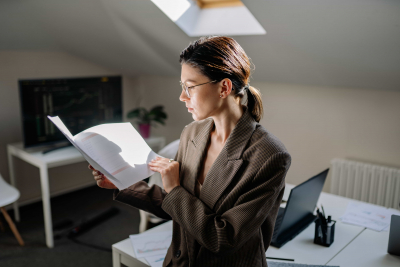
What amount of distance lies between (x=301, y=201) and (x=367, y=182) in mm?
1367

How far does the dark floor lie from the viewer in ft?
8.73

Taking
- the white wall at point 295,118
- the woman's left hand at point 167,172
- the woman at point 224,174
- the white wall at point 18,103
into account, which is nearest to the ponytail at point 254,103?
the woman at point 224,174

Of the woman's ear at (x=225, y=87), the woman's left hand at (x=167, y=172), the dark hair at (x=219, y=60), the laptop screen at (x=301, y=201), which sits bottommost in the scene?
the laptop screen at (x=301, y=201)

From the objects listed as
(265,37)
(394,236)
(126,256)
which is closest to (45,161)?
(126,256)

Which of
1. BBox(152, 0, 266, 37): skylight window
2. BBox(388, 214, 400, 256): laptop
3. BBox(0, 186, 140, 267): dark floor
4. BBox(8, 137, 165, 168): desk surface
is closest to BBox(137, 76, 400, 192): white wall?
BBox(152, 0, 266, 37): skylight window

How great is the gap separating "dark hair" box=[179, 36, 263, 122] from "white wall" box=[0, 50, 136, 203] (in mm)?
2783

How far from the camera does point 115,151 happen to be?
117 centimetres

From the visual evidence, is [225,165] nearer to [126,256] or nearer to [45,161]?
[126,256]

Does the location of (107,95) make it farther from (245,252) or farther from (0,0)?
(245,252)

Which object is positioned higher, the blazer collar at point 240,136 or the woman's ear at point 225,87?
the woman's ear at point 225,87

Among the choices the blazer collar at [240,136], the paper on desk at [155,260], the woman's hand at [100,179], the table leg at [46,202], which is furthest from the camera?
the table leg at [46,202]

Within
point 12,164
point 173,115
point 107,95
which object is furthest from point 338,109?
point 12,164

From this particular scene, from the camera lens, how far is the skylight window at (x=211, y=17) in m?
2.64

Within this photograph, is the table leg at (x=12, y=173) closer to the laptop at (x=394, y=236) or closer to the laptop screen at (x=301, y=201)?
the laptop screen at (x=301, y=201)
